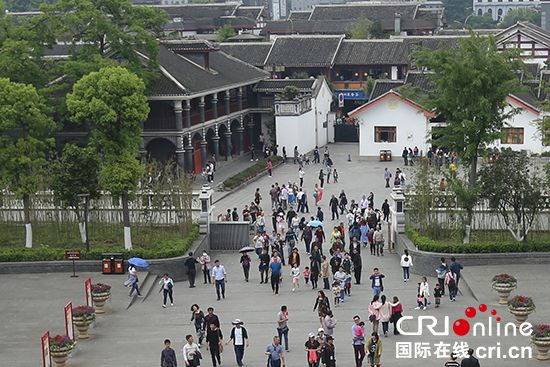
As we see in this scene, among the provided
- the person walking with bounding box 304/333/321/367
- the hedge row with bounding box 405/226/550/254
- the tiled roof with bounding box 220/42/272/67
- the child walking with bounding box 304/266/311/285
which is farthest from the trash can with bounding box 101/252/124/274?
the tiled roof with bounding box 220/42/272/67

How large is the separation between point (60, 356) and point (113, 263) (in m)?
9.51

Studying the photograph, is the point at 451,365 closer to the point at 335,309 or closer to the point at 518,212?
the point at 335,309

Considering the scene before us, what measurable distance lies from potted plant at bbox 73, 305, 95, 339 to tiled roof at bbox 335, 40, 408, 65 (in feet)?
196

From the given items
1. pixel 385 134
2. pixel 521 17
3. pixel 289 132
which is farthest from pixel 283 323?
pixel 521 17

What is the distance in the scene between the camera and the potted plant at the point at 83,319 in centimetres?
2828

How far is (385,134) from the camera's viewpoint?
64.8 metres

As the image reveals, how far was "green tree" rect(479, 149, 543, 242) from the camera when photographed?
35375 millimetres

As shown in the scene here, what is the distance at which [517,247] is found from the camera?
35.1 metres

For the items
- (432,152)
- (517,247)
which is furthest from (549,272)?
(432,152)

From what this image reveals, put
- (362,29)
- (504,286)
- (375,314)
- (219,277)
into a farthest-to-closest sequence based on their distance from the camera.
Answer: (362,29), (219,277), (504,286), (375,314)

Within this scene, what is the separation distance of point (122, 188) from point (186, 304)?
20.6 feet

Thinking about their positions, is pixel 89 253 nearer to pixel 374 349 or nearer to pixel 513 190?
pixel 374 349

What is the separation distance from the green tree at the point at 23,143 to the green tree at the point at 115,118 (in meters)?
1.52

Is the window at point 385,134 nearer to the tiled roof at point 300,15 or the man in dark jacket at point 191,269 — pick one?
the man in dark jacket at point 191,269
